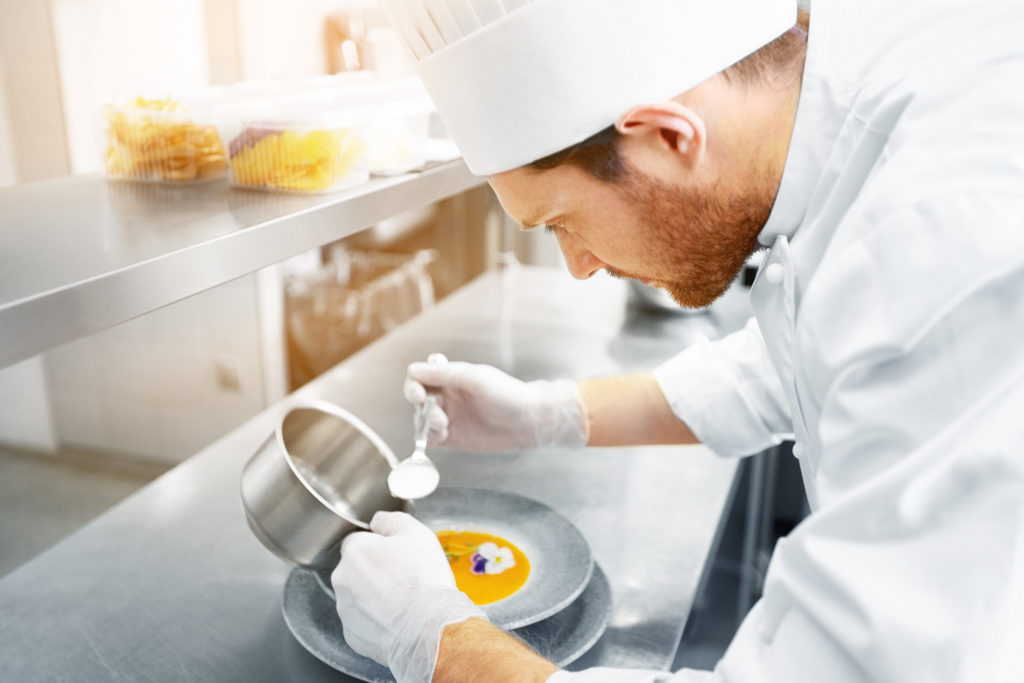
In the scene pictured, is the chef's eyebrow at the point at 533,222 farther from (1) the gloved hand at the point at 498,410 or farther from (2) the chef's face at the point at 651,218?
(1) the gloved hand at the point at 498,410

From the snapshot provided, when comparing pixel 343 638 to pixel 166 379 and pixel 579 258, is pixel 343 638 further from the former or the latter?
pixel 166 379

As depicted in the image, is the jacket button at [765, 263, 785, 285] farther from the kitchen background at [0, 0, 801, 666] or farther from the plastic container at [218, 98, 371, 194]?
the kitchen background at [0, 0, 801, 666]

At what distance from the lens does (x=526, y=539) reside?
1192 millimetres

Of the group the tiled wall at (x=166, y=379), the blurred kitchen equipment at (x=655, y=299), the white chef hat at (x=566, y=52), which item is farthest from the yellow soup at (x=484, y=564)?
the tiled wall at (x=166, y=379)

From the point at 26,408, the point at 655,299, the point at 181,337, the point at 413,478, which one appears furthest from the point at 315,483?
the point at 26,408

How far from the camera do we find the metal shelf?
0.65m

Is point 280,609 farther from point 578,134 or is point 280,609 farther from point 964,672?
point 964,672

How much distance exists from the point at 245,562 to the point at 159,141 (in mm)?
567

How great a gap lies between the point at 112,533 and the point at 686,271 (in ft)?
2.92

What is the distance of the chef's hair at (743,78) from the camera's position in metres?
0.86

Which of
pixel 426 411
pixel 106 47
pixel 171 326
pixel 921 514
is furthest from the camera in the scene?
pixel 171 326

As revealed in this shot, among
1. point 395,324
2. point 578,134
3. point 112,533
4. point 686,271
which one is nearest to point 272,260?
point 578,134

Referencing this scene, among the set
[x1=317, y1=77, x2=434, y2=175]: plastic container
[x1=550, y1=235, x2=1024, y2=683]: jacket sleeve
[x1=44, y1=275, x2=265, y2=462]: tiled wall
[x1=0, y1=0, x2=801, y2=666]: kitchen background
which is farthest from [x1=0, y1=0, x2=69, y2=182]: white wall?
[x1=550, y1=235, x2=1024, y2=683]: jacket sleeve

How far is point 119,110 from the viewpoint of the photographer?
1061 mm
